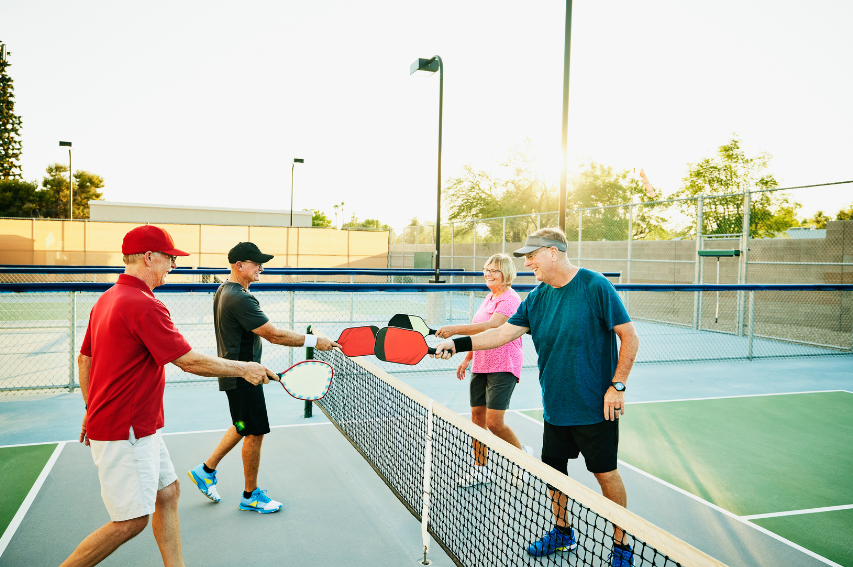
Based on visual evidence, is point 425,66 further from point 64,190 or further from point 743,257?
point 64,190

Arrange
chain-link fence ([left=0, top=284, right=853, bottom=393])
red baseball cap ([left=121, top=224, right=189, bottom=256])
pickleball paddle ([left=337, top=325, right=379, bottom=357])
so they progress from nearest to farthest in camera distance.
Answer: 1. red baseball cap ([left=121, top=224, right=189, bottom=256])
2. pickleball paddle ([left=337, top=325, right=379, bottom=357])
3. chain-link fence ([left=0, top=284, right=853, bottom=393])

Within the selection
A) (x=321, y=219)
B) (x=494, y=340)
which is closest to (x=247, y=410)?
(x=494, y=340)

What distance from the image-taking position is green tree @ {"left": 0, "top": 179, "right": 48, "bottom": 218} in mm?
58375

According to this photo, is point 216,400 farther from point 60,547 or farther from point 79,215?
point 79,215

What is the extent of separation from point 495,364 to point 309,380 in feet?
5.03

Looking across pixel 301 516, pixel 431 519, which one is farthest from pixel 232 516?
pixel 431 519

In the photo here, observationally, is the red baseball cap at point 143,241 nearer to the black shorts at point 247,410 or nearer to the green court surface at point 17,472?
the black shorts at point 247,410

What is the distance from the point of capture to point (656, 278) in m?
18.5

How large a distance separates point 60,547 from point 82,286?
4319 mm

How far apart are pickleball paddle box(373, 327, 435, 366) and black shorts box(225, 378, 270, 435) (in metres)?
0.99

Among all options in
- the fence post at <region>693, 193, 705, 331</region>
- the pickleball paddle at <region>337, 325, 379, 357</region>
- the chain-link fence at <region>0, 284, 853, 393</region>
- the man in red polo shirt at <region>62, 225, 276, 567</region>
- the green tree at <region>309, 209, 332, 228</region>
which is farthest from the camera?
the green tree at <region>309, 209, 332, 228</region>

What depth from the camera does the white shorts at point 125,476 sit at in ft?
9.42

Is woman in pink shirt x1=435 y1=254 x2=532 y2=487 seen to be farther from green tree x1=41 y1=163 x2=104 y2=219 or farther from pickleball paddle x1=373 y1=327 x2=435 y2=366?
green tree x1=41 y1=163 x2=104 y2=219

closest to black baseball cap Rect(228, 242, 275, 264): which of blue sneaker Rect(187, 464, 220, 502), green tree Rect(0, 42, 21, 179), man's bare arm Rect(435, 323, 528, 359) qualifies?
man's bare arm Rect(435, 323, 528, 359)
